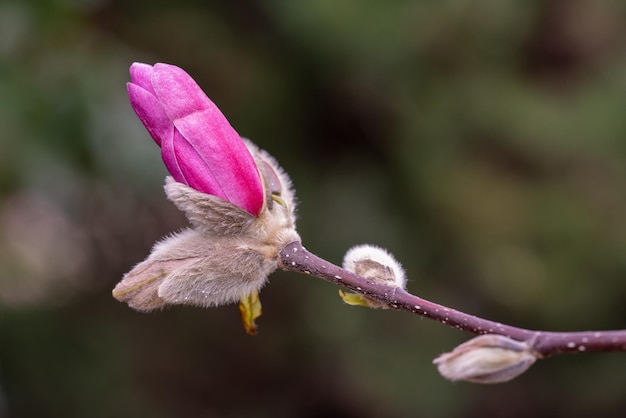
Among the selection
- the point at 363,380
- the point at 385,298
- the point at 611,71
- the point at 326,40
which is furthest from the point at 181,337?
the point at 385,298

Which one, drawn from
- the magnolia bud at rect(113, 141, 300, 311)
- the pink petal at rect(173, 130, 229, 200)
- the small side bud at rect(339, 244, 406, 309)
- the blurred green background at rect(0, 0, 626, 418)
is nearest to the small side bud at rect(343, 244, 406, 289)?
the small side bud at rect(339, 244, 406, 309)

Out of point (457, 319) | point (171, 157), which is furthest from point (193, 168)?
point (457, 319)

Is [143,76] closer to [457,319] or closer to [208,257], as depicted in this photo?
[208,257]

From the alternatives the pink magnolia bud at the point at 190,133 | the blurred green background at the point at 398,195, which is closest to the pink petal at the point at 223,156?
the pink magnolia bud at the point at 190,133

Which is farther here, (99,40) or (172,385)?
(172,385)

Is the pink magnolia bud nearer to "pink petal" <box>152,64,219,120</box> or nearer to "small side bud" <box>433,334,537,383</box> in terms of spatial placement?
"pink petal" <box>152,64,219,120</box>

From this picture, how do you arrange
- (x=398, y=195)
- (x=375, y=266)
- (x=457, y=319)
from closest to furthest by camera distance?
(x=457, y=319) → (x=375, y=266) → (x=398, y=195)

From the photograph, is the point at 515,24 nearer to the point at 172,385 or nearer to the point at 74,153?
the point at 74,153
